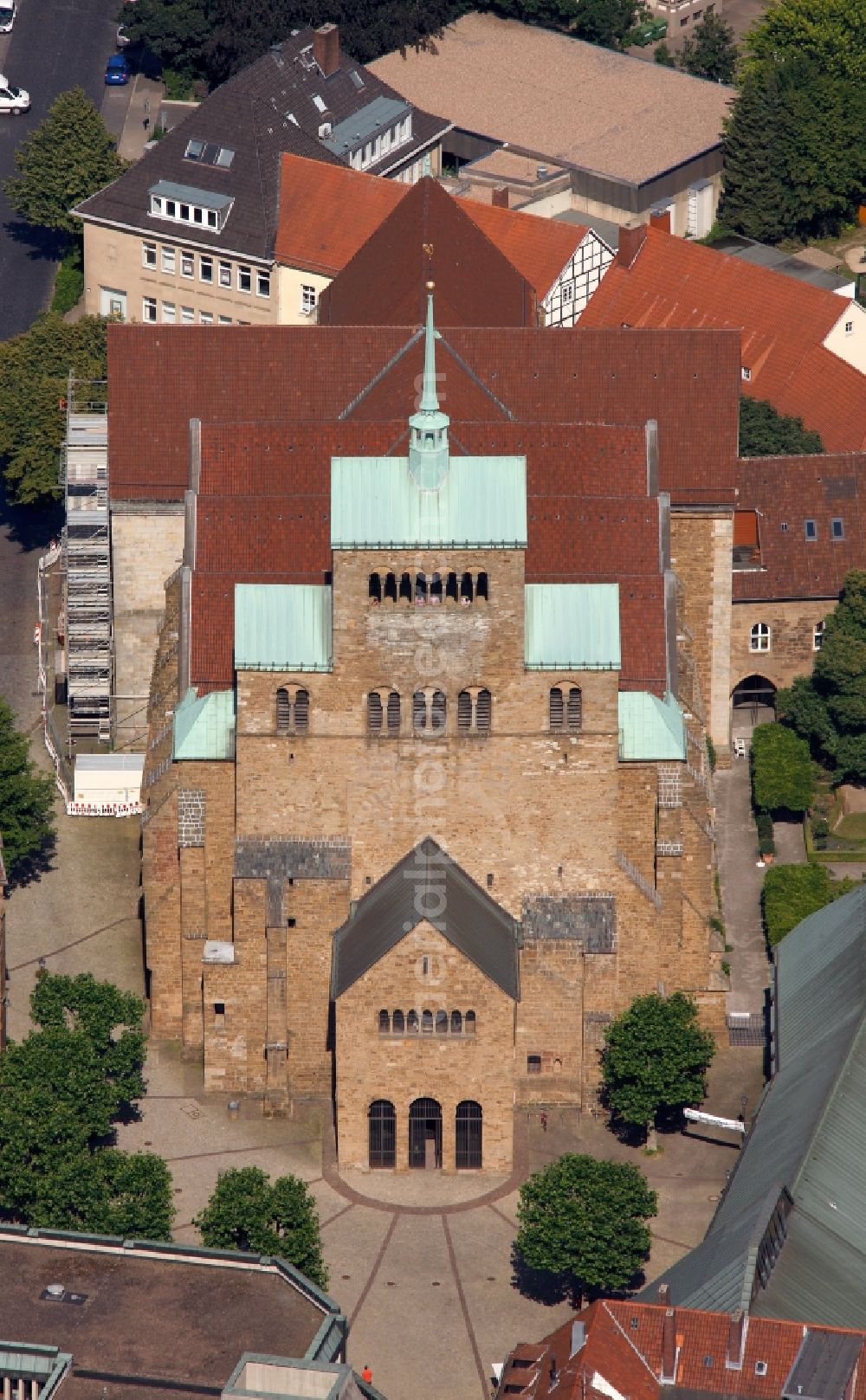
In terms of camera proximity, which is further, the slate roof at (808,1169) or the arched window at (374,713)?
the arched window at (374,713)

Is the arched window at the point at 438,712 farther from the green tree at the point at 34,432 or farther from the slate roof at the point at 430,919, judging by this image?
the green tree at the point at 34,432

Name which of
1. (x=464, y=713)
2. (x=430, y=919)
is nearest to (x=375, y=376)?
(x=464, y=713)

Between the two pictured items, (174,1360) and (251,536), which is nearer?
(174,1360)

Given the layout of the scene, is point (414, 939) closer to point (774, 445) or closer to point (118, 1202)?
point (118, 1202)

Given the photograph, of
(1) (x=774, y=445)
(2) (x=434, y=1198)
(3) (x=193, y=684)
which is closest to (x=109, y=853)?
(3) (x=193, y=684)

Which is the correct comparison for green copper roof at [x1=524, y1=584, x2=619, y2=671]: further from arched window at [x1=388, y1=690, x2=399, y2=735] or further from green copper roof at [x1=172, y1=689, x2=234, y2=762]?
green copper roof at [x1=172, y1=689, x2=234, y2=762]

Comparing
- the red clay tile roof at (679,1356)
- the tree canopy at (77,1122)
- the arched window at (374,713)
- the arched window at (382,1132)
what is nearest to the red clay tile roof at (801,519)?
the arched window at (374,713)

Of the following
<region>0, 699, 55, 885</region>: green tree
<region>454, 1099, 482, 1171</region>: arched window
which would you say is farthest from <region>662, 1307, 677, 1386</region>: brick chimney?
<region>0, 699, 55, 885</region>: green tree
